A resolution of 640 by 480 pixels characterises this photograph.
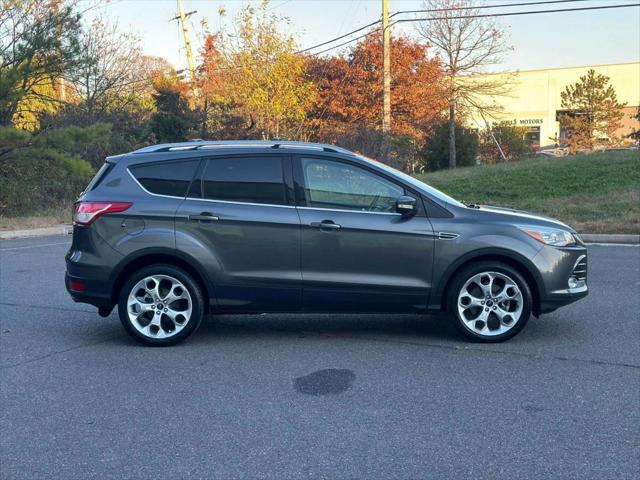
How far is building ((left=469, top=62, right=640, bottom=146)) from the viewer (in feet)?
203

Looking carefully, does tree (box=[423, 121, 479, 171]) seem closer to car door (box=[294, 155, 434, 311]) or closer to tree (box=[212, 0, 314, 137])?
tree (box=[212, 0, 314, 137])

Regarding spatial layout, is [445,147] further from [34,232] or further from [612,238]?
[34,232]

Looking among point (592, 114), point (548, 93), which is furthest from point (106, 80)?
point (548, 93)

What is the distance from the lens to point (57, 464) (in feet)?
12.3

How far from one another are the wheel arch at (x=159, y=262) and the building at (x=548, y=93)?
59.6 m

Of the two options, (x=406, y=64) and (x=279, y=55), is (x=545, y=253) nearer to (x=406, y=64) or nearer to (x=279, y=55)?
(x=279, y=55)

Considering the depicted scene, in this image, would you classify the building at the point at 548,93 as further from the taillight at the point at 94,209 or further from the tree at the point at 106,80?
the taillight at the point at 94,209

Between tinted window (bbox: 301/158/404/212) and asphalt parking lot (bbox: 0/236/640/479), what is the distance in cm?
130

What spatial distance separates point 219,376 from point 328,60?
33153mm

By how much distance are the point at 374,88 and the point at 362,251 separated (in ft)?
101

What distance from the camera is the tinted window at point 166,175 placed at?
Result: 241 inches

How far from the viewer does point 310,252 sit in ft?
19.5

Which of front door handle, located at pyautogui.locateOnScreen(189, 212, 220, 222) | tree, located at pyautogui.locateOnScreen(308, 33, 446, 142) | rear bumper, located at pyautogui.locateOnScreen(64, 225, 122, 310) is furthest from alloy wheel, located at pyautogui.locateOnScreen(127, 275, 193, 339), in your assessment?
tree, located at pyautogui.locateOnScreen(308, 33, 446, 142)

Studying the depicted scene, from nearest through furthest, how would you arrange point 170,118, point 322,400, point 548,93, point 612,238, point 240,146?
point 322,400, point 240,146, point 612,238, point 170,118, point 548,93
